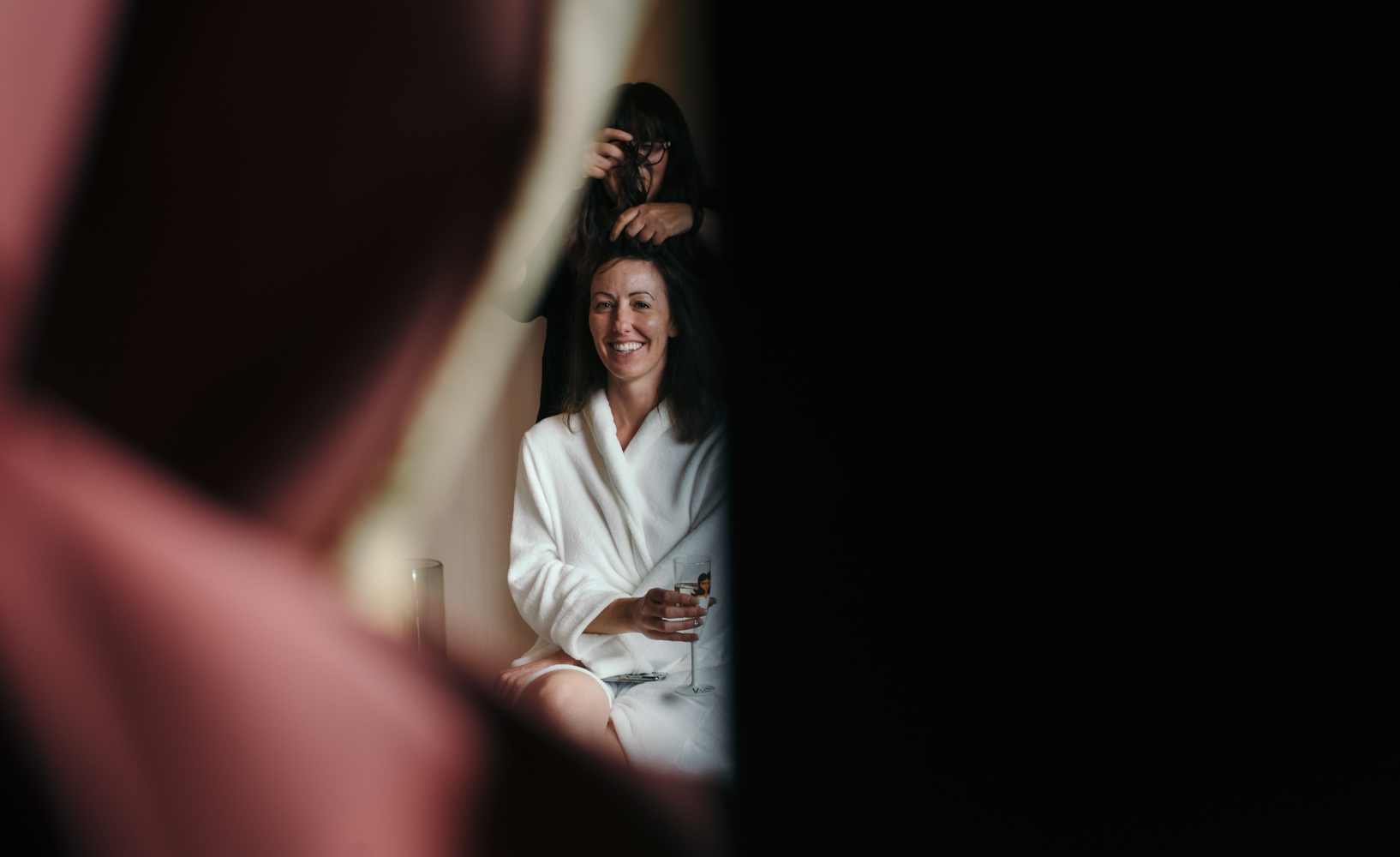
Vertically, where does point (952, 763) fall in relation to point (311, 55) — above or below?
below

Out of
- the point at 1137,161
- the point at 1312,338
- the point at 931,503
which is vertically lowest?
the point at 931,503

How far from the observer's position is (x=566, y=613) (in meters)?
0.69

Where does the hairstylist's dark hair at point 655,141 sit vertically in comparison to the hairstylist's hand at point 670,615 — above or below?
above

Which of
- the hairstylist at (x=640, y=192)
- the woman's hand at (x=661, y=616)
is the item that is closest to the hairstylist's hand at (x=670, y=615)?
the woman's hand at (x=661, y=616)

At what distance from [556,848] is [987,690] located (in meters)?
0.33

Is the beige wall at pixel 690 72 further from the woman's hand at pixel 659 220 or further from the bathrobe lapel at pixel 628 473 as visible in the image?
the bathrobe lapel at pixel 628 473

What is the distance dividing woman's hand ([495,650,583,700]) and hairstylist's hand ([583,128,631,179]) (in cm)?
36

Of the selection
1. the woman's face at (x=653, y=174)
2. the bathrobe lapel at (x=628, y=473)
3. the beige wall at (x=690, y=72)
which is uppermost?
the beige wall at (x=690, y=72)

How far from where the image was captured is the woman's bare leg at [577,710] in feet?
2.23

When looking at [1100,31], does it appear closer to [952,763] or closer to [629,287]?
[629,287]

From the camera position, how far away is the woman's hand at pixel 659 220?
0.68m

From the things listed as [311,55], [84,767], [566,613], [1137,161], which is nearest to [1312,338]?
[1137,161]

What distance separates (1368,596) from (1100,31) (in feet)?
1.42

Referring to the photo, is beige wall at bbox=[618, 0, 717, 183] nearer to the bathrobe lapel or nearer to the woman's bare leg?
the bathrobe lapel
